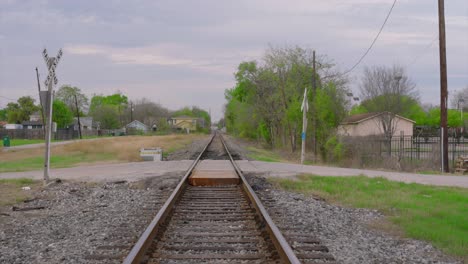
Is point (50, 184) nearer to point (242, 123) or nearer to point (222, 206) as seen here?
point (222, 206)

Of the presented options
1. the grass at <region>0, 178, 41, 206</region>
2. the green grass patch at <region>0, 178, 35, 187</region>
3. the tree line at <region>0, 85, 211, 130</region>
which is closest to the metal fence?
the green grass patch at <region>0, 178, 35, 187</region>

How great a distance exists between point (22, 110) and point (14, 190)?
129006mm

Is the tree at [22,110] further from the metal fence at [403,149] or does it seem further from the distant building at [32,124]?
the metal fence at [403,149]

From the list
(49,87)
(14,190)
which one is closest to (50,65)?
(49,87)

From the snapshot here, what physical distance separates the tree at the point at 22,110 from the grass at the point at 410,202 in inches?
5067

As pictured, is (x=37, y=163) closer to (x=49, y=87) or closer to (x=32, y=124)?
(x=49, y=87)

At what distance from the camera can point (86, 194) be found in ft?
45.9

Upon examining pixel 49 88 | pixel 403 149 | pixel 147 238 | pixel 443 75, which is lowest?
pixel 147 238

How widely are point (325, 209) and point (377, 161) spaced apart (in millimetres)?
21818

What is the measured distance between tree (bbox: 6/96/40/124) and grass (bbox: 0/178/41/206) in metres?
126

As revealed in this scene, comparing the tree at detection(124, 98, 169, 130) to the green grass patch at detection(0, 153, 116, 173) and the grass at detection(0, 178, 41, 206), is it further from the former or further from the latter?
the grass at detection(0, 178, 41, 206)

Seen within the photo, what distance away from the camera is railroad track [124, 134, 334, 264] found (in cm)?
690

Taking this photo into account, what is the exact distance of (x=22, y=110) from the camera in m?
135

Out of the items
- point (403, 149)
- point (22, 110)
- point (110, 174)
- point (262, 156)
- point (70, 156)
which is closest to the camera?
point (110, 174)
